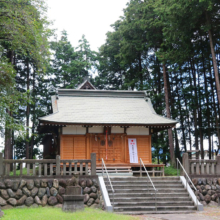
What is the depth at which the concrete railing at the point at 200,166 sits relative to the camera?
1292 centimetres

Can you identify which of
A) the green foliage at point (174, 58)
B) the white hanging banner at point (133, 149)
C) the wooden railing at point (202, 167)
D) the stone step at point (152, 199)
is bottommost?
the stone step at point (152, 199)

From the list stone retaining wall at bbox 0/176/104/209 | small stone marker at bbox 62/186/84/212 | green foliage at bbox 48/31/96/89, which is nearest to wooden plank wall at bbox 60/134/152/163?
stone retaining wall at bbox 0/176/104/209

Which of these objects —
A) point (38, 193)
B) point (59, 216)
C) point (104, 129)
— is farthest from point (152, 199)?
point (104, 129)

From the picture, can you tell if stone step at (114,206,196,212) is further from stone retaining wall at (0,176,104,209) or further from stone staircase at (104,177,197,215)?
stone retaining wall at (0,176,104,209)

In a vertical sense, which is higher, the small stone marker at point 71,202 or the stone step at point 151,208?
the small stone marker at point 71,202

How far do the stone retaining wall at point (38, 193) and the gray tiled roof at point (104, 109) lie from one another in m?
3.90

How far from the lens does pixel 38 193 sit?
11.3 meters

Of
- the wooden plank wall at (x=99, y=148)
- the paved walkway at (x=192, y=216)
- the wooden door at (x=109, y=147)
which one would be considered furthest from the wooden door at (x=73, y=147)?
the paved walkway at (x=192, y=216)

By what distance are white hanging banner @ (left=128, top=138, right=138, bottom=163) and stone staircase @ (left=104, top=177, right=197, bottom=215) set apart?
3.46 meters

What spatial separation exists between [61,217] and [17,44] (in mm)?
8715

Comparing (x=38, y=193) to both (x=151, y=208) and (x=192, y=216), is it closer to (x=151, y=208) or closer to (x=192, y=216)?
(x=151, y=208)

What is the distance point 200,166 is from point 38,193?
738 cm

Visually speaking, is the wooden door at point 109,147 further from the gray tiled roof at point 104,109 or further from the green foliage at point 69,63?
the green foliage at point 69,63

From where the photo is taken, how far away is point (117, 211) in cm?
1031
